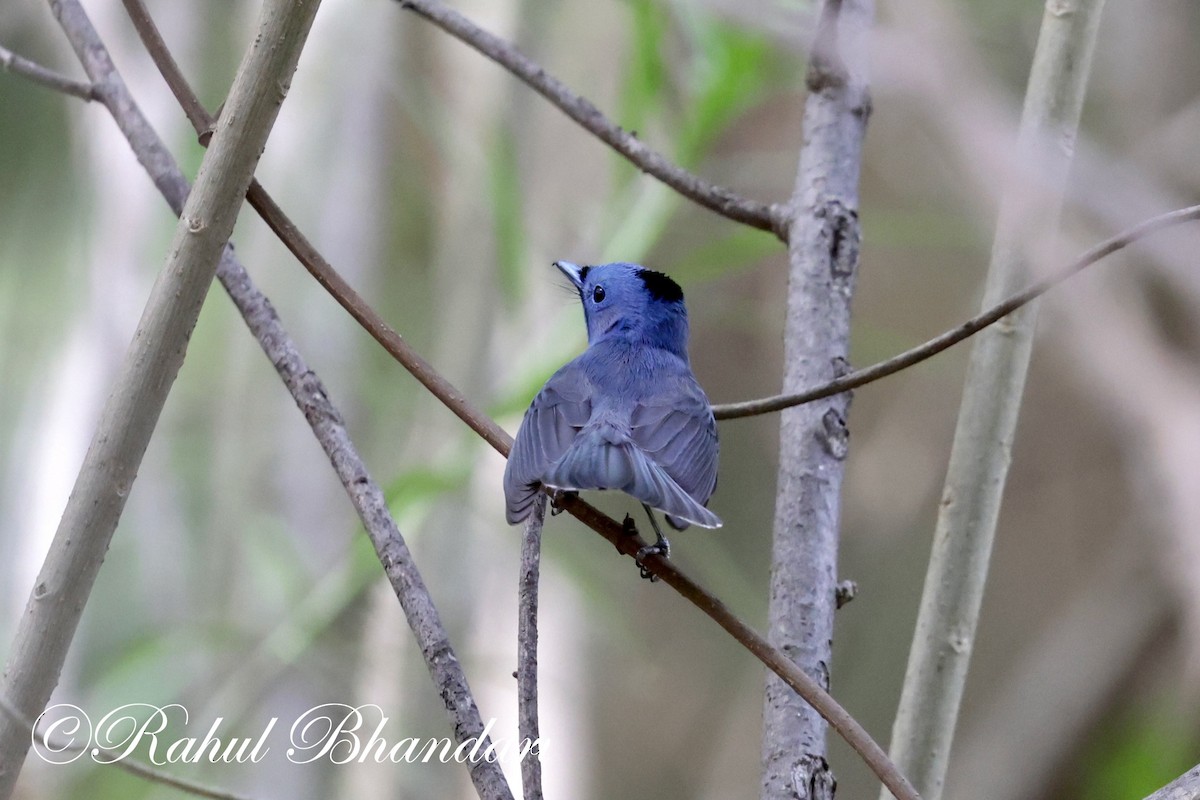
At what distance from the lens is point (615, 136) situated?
1.88 m

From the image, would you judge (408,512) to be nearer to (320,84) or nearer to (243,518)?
(243,518)

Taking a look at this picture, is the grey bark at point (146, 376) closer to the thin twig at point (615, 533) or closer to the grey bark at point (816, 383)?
the thin twig at point (615, 533)

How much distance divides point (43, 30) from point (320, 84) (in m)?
0.99

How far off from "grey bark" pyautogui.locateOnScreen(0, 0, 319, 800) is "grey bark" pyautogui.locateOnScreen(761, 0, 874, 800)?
812 mm

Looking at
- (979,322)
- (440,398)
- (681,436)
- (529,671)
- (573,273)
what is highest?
(573,273)

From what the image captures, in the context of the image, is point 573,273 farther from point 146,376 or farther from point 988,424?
point 146,376

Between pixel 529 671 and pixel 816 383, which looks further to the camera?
pixel 816 383

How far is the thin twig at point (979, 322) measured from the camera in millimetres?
1165

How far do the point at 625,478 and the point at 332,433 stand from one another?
1.23 feet

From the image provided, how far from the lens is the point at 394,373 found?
3.94 meters

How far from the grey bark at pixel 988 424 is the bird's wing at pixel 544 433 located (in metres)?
0.57

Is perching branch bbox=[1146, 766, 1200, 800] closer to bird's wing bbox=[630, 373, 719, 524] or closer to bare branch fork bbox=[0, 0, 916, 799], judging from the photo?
bare branch fork bbox=[0, 0, 916, 799]

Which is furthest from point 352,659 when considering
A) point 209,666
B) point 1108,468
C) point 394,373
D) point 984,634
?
point 1108,468

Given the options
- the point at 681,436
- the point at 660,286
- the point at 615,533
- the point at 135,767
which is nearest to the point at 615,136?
the point at 660,286
